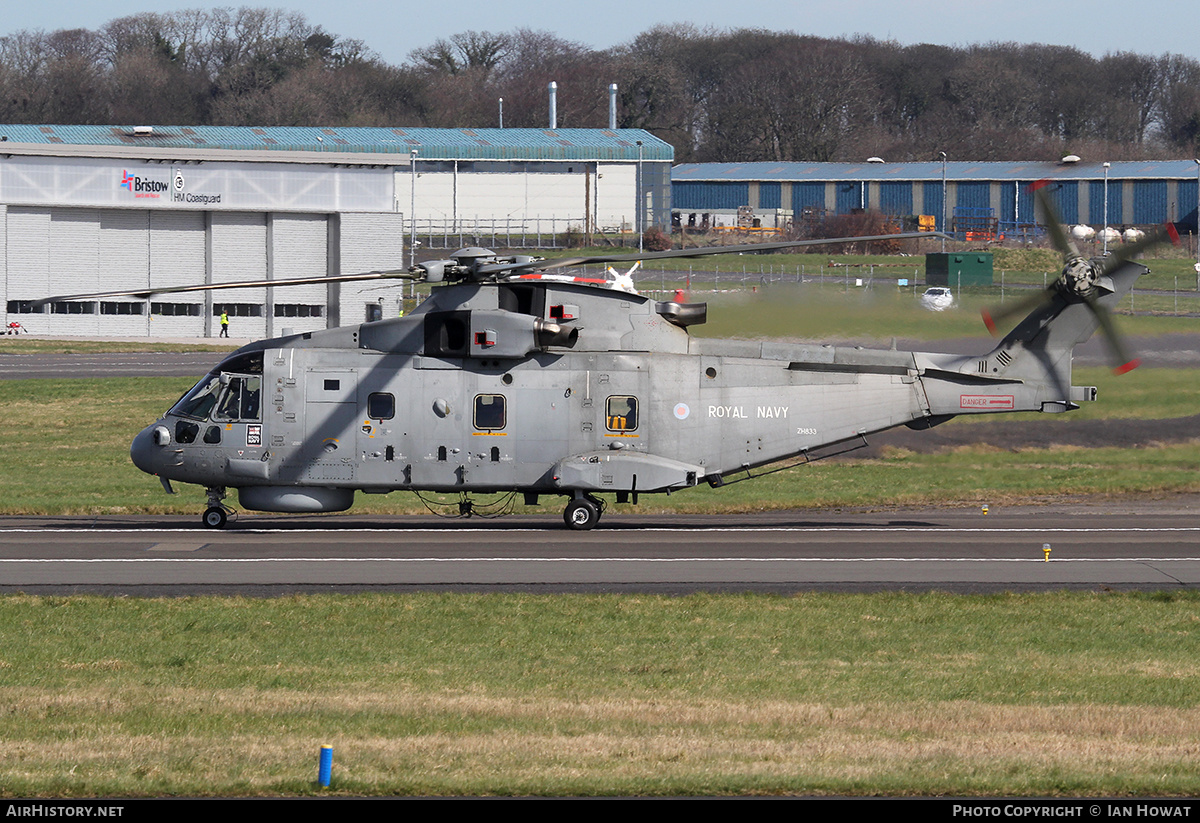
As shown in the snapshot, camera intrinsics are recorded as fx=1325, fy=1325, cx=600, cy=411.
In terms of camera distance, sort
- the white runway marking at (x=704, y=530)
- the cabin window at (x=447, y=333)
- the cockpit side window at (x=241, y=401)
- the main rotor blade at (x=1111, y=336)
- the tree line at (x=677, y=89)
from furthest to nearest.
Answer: the tree line at (x=677, y=89) < the white runway marking at (x=704, y=530) < the cockpit side window at (x=241, y=401) < the main rotor blade at (x=1111, y=336) < the cabin window at (x=447, y=333)

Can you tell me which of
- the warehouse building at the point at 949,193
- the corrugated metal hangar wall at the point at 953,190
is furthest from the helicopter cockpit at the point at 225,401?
the warehouse building at the point at 949,193

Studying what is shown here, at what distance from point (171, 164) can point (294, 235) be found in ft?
22.9

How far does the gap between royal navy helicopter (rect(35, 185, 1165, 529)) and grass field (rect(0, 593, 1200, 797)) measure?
A: 5500mm

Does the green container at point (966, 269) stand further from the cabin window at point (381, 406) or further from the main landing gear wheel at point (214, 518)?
the main landing gear wheel at point (214, 518)

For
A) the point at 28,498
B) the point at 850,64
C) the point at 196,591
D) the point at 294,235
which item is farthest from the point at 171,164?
the point at 850,64

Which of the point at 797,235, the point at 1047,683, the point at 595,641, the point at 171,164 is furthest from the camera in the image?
the point at 797,235

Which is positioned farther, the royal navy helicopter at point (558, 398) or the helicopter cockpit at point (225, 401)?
the helicopter cockpit at point (225, 401)

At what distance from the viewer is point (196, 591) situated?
19094mm

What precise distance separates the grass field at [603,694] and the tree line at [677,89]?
125936 millimetres

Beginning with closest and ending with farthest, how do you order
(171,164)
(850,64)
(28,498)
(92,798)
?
(92,798) < (28,498) < (171,164) < (850,64)

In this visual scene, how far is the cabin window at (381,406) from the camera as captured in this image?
2367cm

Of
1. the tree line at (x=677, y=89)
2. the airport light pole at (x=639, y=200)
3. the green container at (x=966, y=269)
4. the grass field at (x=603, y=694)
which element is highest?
the tree line at (x=677, y=89)

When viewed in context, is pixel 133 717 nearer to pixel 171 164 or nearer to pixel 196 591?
pixel 196 591

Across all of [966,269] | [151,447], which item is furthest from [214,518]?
[966,269]
